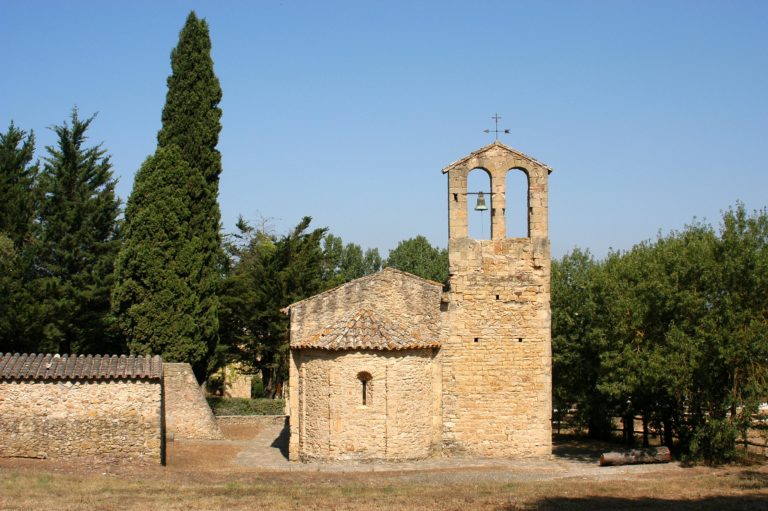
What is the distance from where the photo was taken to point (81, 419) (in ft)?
58.9

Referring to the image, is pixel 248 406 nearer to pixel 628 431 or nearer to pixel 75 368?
pixel 75 368

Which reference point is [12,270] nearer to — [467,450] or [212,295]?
[212,295]

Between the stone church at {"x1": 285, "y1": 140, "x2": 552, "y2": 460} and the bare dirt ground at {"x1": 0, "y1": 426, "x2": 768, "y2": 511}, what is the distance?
90 cm

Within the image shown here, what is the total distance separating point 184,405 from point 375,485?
11.6 m

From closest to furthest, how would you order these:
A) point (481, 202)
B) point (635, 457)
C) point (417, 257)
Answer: point (635, 457)
point (481, 202)
point (417, 257)

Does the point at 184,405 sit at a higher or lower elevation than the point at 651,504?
higher

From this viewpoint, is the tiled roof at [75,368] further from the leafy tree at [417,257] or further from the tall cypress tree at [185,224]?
the leafy tree at [417,257]

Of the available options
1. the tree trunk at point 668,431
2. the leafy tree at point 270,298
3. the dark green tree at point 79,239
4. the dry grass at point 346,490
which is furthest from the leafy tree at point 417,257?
the dry grass at point 346,490

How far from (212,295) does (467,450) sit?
12.5 meters

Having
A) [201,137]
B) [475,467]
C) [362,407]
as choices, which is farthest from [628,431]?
[201,137]

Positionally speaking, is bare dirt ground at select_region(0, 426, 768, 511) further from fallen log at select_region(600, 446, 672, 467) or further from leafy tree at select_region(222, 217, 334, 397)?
leafy tree at select_region(222, 217, 334, 397)

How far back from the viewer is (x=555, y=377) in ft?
86.1

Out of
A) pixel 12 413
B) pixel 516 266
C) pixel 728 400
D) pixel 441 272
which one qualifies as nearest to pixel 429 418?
pixel 516 266

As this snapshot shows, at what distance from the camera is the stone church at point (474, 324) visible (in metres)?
20.2
